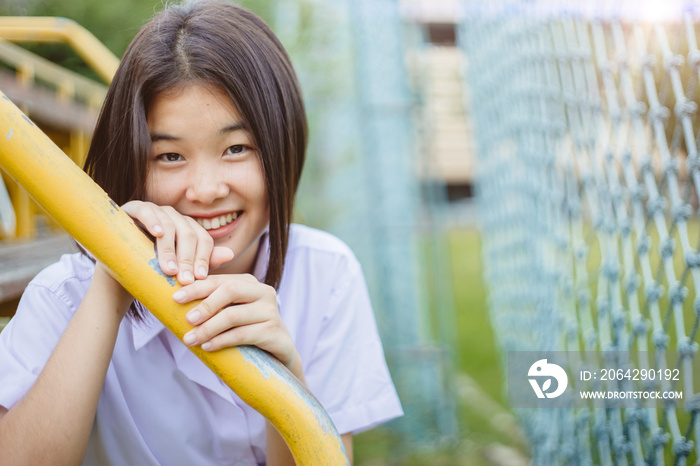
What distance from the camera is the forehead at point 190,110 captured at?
0.98 metres

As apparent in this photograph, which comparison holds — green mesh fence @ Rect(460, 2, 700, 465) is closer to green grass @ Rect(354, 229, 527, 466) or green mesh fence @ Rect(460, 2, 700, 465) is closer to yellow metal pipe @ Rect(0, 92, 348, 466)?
green grass @ Rect(354, 229, 527, 466)

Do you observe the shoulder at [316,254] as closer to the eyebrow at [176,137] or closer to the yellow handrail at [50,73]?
the eyebrow at [176,137]

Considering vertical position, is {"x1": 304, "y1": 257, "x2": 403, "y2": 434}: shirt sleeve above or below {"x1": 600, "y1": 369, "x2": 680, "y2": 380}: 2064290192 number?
above

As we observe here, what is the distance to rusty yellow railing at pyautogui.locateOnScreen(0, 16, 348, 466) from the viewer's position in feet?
2.31

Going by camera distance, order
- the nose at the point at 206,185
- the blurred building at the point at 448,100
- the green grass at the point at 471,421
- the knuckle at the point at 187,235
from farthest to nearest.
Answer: the blurred building at the point at 448,100, the green grass at the point at 471,421, the nose at the point at 206,185, the knuckle at the point at 187,235

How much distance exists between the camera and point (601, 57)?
5.30 feet

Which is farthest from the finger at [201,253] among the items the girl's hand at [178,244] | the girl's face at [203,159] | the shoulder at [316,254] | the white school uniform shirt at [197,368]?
the shoulder at [316,254]

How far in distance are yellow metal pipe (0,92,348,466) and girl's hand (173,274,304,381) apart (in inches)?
0.5

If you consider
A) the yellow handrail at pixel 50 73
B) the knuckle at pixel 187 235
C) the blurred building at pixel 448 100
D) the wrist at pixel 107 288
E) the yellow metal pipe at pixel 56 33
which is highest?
the blurred building at pixel 448 100

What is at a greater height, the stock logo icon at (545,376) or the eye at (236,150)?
the eye at (236,150)

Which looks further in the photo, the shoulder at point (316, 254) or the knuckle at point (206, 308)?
the shoulder at point (316, 254)

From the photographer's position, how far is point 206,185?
38.4 inches

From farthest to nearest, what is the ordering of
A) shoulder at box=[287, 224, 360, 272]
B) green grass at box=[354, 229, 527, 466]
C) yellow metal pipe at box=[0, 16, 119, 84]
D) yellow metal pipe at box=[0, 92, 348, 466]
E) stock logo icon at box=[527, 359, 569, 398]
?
green grass at box=[354, 229, 527, 466] → stock logo icon at box=[527, 359, 569, 398] → yellow metal pipe at box=[0, 16, 119, 84] → shoulder at box=[287, 224, 360, 272] → yellow metal pipe at box=[0, 92, 348, 466]

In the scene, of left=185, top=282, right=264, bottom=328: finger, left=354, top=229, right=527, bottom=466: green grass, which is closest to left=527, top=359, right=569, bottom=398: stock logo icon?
left=354, top=229, right=527, bottom=466: green grass
